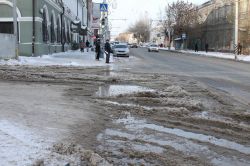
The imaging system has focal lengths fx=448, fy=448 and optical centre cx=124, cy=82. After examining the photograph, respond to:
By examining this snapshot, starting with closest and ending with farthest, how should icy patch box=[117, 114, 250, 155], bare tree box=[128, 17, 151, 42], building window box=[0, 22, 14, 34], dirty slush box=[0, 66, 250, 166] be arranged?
1. dirty slush box=[0, 66, 250, 166]
2. icy patch box=[117, 114, 250, 155]
3. building window box=[0, 22, 14, 34]
4. bare tree box=[128, 17, 151, 42]

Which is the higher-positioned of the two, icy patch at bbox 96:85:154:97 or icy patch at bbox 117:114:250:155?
icy patch at bbox 96:85:154:97

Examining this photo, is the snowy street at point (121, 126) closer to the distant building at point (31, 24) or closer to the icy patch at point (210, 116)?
the icy patch at point (210, 116)

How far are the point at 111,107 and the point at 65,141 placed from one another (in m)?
3.99

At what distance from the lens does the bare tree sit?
169500 mm

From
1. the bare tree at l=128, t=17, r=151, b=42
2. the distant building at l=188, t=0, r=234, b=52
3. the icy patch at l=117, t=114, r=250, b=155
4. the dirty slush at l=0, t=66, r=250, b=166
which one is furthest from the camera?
the bare tree at l=128, t=17, r=151, b=42

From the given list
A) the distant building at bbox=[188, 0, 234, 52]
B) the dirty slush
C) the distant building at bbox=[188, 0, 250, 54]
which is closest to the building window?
the dirty slush

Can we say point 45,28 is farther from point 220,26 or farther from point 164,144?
point 220,26

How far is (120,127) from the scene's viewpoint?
855 centimetres

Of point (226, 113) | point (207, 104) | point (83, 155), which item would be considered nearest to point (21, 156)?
point (83, 155)

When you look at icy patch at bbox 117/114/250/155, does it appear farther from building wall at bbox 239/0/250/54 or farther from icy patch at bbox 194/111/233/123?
building wall at bbox 239/0/250/54

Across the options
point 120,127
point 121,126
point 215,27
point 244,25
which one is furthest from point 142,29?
point 120,127

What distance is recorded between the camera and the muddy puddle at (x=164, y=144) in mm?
6566

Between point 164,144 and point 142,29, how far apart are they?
164m

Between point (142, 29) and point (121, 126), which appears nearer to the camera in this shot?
point (121, 126)
